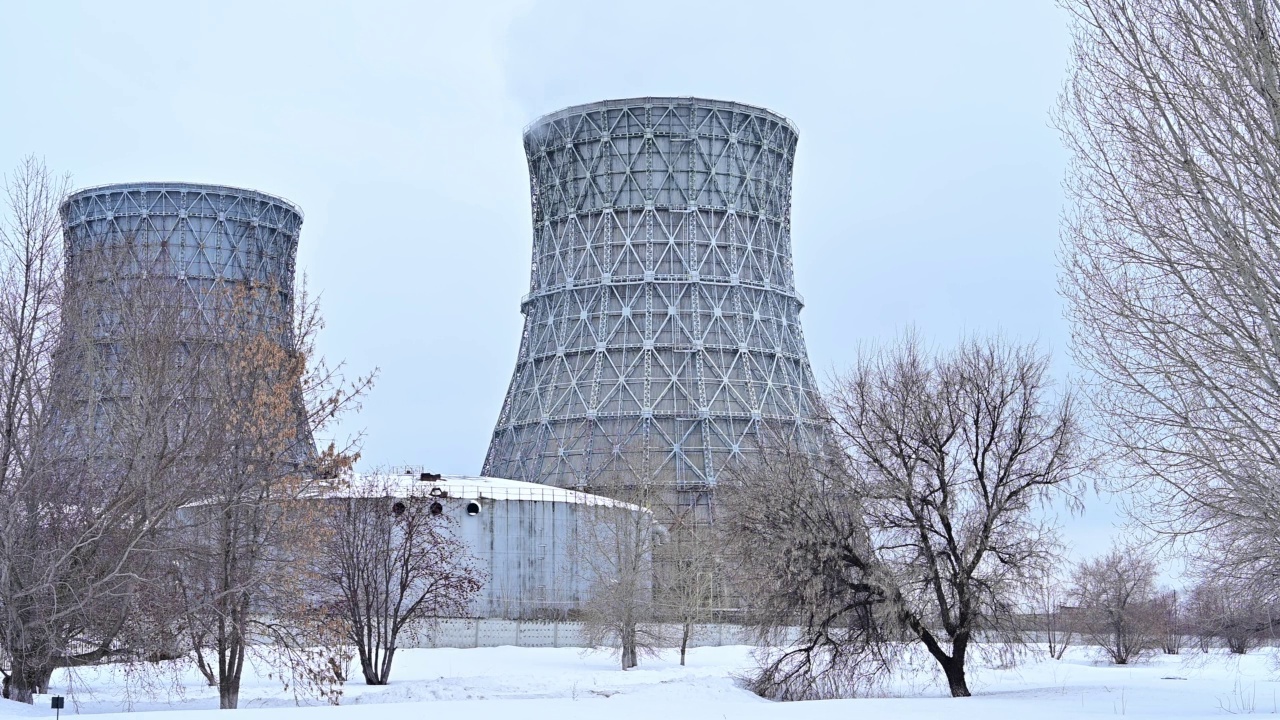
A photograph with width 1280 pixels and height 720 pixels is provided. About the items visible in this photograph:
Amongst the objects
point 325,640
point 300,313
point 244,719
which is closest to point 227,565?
point 325,640

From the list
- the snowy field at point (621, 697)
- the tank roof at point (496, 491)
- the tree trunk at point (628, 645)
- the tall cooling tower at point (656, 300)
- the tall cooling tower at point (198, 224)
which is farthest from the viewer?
the tall cooling tower at point (198, 224)

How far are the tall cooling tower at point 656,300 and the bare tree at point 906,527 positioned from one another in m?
24.8

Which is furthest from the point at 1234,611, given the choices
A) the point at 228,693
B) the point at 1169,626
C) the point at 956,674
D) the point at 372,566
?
the point at 1169,626

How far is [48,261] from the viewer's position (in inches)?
820

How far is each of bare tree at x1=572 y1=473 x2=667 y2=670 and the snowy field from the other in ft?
4.27

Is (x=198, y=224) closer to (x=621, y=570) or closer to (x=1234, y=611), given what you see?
(x=621, y=570)

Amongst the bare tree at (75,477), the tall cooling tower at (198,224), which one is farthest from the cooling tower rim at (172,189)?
the bare tree at (75,477)

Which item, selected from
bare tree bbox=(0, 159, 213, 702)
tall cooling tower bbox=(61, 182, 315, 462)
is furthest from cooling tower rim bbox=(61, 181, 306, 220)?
bare tree bbox=(0, 159, 213, 702)

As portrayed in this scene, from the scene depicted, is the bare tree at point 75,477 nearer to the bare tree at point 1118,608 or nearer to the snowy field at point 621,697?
the snowy field at point 621,697

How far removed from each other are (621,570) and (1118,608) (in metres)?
25.1

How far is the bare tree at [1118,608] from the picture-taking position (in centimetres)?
5341

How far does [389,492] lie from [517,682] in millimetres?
7116

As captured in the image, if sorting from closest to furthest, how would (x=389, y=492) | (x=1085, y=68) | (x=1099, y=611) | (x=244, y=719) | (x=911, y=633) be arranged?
(x=1085, y=68)
(x=244, y=719)
(x=911, y=633)
(x=389, y=492)
(x=1099, y=611)

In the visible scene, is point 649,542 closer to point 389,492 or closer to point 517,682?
point 389,492
